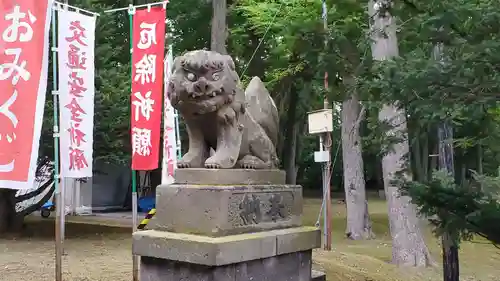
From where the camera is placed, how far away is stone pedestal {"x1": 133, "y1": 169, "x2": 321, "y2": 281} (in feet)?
14.3

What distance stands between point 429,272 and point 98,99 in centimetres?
775

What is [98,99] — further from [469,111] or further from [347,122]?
[469,111]

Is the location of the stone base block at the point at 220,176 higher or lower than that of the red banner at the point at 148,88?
lower

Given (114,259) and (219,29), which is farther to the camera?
(219,29)

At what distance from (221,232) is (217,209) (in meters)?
0.20

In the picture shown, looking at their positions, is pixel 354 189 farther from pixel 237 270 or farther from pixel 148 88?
pixel 237 270

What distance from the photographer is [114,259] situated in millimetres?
9250

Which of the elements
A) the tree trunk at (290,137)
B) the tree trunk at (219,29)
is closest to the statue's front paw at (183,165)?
the tree trunk at (219,29)

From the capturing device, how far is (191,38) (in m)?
17.6

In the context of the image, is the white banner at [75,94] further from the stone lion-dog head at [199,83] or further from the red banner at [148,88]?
the stone lion-dog head at [199,83]

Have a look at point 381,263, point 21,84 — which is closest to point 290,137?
point 381,263

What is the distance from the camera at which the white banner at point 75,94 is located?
22.2 feet

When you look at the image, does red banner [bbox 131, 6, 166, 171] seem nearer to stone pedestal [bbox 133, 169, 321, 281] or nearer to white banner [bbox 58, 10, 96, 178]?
white banner [bbox 58, 10, 96, 178]

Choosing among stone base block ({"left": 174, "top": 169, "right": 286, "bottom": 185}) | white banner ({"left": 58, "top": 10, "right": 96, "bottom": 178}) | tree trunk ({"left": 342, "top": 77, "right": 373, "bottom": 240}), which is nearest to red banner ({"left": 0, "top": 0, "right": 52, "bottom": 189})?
white banner ({"left": 58, "top": 10, "right": 96, "bottom": 178})
